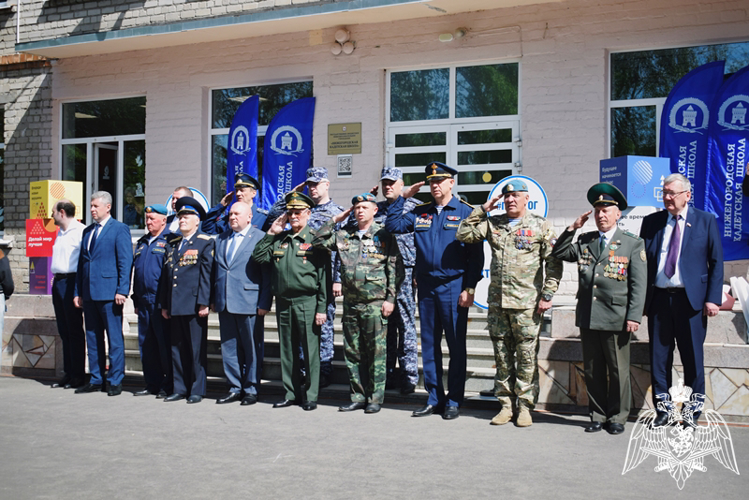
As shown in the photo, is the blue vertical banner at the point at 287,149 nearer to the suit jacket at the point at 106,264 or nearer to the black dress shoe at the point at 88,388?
the suit jacket at the point at 106,264

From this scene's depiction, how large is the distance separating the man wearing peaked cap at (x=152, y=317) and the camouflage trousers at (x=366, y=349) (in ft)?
6.63

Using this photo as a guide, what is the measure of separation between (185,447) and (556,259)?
3.26 metres

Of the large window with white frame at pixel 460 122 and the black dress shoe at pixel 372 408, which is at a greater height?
the large window with white frame at pixel 460 122

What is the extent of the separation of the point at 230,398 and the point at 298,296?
1196 millimetres

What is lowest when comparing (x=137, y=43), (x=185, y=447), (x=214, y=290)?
(x=185, y=447)

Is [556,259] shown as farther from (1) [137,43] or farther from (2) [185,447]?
(1) [137,43]

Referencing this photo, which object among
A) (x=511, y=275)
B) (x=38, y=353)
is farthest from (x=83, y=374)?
(x=511, y=275)

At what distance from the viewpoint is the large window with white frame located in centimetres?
1006

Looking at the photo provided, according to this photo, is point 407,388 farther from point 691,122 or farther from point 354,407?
point 691,122

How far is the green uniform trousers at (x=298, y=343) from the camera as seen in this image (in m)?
6.95

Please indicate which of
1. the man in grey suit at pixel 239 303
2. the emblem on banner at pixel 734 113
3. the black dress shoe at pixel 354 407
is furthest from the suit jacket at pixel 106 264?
the emblem on banner at pixel 734 113

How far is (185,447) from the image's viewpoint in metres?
5.46

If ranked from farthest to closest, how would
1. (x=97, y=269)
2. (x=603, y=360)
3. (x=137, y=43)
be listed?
(x=137, y=43) → (x=97, y=269) → (x=603, y=360)

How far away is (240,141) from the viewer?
11.5 metres
